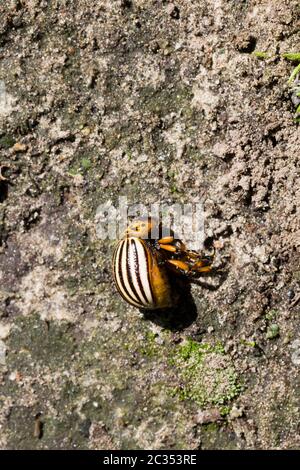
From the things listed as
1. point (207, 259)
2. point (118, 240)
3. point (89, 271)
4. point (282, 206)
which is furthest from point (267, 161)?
point (89, 271)

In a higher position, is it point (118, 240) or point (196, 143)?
point (196, 143)

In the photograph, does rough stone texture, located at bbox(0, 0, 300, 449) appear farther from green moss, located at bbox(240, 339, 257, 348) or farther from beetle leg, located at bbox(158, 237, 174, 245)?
beetle leg, located at bbox(158, 237, 174, 245)

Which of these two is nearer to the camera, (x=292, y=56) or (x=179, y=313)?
(x=292, y=56)

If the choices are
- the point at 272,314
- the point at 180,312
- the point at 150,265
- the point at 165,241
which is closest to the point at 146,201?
the point at 165,241

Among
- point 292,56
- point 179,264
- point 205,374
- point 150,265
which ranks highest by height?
point 292,56

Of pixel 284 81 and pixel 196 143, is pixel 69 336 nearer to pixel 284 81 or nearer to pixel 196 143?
pixel 196 143

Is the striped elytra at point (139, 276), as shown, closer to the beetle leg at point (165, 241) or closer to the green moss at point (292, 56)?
the beetle leg at point (165, 241)

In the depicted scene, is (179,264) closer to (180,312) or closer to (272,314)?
(180,312)
